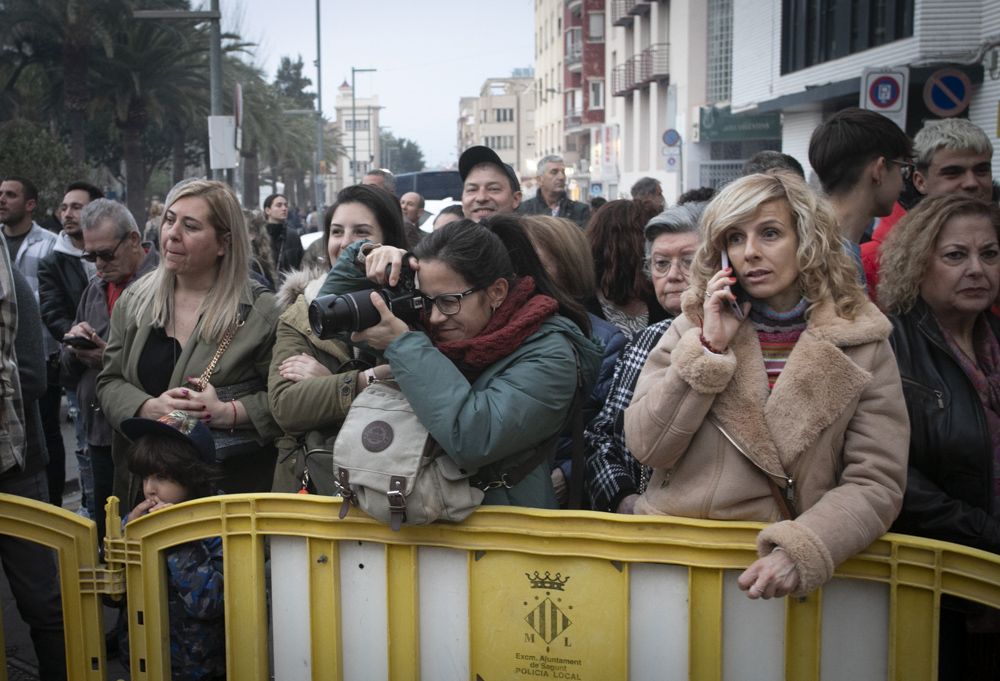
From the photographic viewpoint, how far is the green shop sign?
89.7 ft

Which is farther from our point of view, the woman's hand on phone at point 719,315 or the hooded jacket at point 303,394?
the hooded jacket at point 303,394

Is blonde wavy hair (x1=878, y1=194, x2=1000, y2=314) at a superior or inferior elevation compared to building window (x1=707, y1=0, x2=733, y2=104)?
inferior

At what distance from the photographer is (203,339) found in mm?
3975

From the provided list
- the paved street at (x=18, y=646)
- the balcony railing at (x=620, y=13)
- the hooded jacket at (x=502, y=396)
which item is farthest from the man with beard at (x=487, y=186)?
the balcony railing at (x=620, y=13)

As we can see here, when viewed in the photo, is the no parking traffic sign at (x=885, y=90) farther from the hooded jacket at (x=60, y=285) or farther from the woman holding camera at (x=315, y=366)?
the hooded jacket at (x=60, y=285)

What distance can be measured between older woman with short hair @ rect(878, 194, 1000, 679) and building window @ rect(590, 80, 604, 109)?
49250 mm

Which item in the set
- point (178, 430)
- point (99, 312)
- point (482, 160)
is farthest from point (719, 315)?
point (99, 312)

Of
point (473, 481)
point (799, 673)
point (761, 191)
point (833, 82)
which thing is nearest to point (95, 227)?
point (473, 481)

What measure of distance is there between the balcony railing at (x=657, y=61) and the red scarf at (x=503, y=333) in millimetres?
35545

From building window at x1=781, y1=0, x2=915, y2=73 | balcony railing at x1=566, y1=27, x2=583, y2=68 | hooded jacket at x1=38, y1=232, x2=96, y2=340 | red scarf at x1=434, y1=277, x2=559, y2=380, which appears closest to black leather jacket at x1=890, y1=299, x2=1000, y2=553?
red scarf at x1=434, y1=277, x2=559, y2=380

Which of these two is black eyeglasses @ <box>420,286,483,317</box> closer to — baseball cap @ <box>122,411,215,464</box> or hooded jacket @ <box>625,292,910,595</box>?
hooded jacket @ <box>625,292,910,595</box>

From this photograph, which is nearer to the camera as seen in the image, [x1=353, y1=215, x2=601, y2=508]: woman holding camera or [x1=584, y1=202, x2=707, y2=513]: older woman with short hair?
[x1=353, y1=215, x2=601, y2=508]: woman holding camera

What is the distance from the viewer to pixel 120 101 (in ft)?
71.5

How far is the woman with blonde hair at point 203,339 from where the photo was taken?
3.91m
